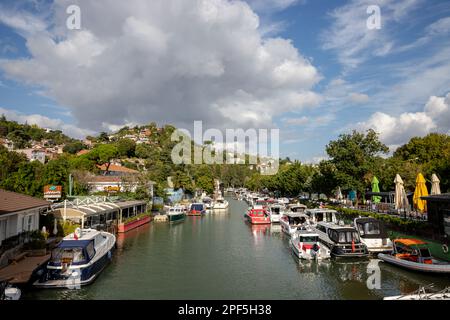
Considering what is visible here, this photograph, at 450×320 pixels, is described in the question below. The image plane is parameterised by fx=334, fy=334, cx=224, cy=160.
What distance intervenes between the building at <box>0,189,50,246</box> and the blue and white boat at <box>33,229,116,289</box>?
170 inches

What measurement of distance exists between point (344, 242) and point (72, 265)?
18872mm

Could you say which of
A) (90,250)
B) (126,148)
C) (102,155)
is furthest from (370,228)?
(126,148)

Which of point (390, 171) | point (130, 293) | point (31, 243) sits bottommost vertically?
point (130, 293)

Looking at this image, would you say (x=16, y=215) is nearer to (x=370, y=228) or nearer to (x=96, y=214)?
(x=96, y=214)

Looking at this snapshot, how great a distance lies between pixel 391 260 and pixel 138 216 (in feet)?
110

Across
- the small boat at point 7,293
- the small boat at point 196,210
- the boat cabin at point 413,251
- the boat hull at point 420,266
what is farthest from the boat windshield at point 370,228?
A: the small boat at point 196,210

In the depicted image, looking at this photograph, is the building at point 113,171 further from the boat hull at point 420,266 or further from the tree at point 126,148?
the boat hull at point 420,266

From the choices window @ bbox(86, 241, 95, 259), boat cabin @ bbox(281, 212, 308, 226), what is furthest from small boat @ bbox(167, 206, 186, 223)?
window @ bbox(86, 241, 95, 259)

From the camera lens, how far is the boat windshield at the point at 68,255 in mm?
19066

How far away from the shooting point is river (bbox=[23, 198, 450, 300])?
18359mm

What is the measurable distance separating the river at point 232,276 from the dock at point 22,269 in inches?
34.3
